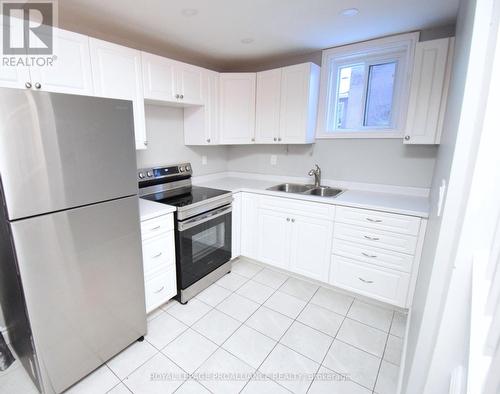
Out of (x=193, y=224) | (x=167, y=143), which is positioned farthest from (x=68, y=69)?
(x=193, y=224)

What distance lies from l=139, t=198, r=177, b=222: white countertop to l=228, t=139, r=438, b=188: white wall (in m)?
1.62

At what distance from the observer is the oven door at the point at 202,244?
7.19ft

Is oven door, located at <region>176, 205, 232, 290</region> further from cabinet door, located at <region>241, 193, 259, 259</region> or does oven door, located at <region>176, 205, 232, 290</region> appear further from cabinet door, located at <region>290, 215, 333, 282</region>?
cabinet door, located at <region>290, 215, 333, 282</region>

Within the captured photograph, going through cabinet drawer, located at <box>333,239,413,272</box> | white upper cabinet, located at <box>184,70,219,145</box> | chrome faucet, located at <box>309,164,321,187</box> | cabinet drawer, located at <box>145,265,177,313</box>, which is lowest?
cabinet drawer, located at <box>145,265,177,313</box>

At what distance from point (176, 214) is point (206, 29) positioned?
1583mm


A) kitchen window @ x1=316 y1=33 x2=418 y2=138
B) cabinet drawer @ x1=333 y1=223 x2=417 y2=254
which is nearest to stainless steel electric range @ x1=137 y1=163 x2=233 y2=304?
cabinet drawer @ x1=333 y1=223 x2=417 y2=254

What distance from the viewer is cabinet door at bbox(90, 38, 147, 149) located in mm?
1812

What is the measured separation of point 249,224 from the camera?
291 cm

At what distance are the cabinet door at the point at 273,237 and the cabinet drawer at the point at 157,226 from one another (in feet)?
3.52

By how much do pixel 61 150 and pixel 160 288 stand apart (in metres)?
1.29

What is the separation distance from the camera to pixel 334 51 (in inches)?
103

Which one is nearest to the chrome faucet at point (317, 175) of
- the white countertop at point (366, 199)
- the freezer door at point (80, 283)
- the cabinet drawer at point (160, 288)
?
the white countertop at point (366, 199)

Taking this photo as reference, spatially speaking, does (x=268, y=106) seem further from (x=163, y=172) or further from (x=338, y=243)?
(x=338, y=243)

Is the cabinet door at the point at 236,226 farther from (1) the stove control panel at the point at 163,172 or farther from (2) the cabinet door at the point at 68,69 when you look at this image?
(2) the cabinet door at the point at 68,69
